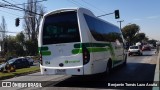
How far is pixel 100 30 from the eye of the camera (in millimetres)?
14203

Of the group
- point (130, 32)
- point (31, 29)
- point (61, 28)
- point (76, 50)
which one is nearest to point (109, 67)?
point (76, 50)

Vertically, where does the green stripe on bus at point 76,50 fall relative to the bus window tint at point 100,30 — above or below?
below

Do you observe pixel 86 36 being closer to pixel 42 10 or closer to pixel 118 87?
pixel 118 87

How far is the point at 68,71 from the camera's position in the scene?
1198 centimetres

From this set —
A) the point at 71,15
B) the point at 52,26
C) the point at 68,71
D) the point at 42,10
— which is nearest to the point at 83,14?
the point at 71,15

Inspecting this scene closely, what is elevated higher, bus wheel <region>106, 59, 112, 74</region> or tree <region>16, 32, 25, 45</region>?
tree <region>16, 32, 25, 45</region>

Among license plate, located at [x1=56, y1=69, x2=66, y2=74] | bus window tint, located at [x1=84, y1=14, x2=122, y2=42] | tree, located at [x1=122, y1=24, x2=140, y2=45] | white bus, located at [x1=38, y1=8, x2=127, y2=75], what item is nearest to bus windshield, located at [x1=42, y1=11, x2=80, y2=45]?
white bus, located at [x1=38, y1=8, x2=127, y2=75]

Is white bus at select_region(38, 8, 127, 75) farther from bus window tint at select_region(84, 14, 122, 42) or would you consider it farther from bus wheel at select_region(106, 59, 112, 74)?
bus wheel at select_region(106, 59, 112, 74)

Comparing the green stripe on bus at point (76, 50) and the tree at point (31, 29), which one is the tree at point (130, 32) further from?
the green stripe on bus at point (76, 50)

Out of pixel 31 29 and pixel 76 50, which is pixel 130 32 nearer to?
pixel 31 29

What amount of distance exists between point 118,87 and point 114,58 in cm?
545

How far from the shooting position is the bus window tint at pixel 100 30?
12.8 meters

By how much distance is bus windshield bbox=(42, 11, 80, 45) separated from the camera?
476 inches

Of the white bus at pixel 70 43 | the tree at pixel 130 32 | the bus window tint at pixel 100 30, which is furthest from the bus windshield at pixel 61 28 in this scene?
the tree at pixel 130 32
